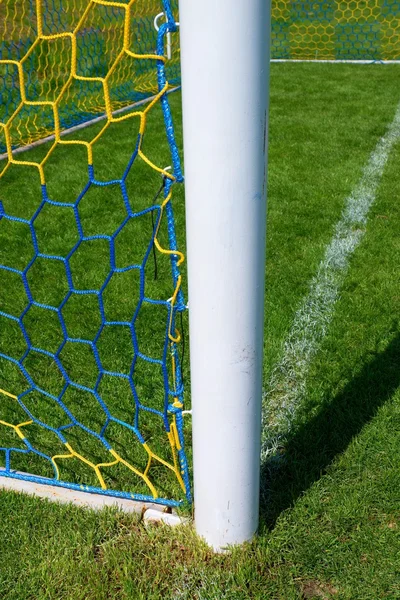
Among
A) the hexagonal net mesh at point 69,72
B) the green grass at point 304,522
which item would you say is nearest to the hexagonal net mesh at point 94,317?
the green grass at point 304,522

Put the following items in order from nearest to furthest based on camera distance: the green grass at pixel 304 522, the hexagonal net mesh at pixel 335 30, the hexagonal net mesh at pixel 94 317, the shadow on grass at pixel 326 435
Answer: the green grass at pixel 304 522, the hexagonal net mesh at pixel 94 317, the shadow on grass at pixel 326 435, the hexagonal net mesh at pixel 335 30

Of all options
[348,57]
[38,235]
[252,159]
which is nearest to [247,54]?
[252,159]

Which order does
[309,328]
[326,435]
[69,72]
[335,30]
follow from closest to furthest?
1. [326,435]
2. [309,328]
3. [69,72]
4. [335,30]

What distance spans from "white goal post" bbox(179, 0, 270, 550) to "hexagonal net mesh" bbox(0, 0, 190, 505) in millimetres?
194

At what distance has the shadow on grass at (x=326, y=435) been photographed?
2102mm

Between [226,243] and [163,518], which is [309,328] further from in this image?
[226,243]

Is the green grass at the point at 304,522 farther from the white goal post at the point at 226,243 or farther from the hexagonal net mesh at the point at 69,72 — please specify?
the hexagonal net mesh at the point at 69,72

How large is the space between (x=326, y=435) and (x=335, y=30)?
1264cm

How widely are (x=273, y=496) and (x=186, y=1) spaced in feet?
4.84

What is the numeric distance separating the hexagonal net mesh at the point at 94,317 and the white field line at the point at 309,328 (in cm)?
39

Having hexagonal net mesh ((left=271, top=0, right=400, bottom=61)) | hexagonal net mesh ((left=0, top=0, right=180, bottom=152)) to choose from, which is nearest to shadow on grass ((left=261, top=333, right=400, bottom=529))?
hexagonal net mesh ((left=0, top=0, right=180, bottom=152))

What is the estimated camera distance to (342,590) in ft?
5.85

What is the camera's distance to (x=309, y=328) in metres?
3.03

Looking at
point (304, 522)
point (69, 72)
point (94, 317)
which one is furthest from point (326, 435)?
point (69, 72)
